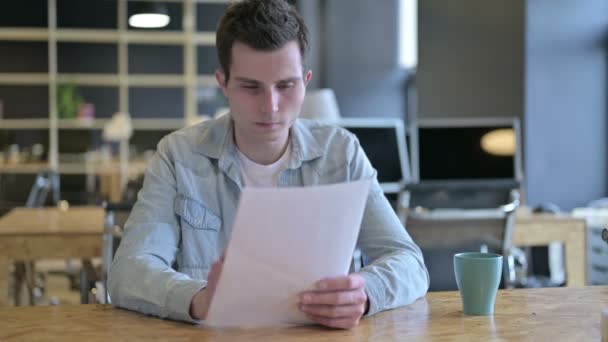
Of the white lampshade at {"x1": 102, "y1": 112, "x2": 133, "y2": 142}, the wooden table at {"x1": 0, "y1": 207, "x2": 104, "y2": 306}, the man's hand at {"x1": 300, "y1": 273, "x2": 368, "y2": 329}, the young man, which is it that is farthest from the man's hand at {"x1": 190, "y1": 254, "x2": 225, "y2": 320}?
the white lampshade at {"x1": 102, "y1": 112, "x2": 133, "y2": 142}

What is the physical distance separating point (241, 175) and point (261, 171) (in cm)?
5

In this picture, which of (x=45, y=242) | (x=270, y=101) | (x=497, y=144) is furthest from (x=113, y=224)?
(x=497, y=144)

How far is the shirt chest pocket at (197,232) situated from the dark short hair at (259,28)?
0.89 ft

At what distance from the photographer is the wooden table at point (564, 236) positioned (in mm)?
3592

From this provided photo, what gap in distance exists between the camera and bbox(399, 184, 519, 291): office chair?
3.12 m

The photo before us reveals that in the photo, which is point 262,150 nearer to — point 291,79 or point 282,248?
point 291,79

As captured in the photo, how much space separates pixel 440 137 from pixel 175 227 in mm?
2605

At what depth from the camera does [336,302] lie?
3.92 feet

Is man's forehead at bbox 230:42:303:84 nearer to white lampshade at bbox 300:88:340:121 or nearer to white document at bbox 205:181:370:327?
white document at bbox 205:181:370:327

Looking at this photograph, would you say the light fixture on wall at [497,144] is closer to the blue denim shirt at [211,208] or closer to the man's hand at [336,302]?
the blue denim shirt at [211,208]

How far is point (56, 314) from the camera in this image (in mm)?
1343

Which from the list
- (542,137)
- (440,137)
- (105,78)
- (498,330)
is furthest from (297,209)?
(105,78)

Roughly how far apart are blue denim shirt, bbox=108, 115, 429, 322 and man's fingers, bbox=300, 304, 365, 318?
0.19 meters

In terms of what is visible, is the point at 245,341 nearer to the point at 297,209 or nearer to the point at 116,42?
the point at 297,209
